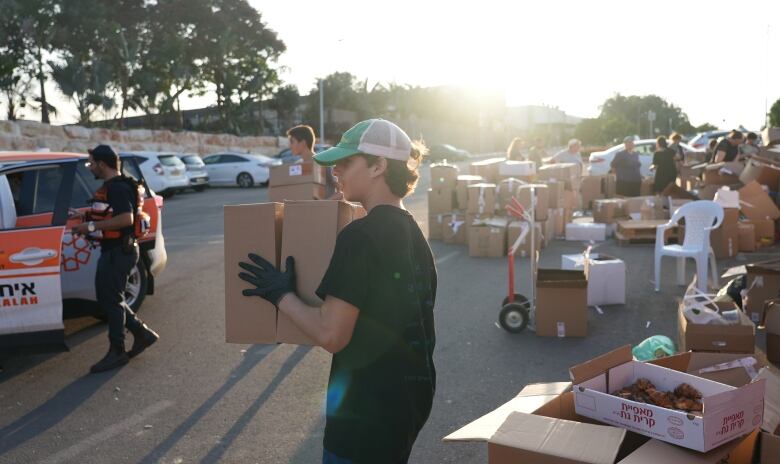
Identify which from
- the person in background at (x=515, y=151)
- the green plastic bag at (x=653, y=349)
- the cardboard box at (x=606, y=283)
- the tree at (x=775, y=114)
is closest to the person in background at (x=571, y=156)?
the person in background at (x=515, y=151)

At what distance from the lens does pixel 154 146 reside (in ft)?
114

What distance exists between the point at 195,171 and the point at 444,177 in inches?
615

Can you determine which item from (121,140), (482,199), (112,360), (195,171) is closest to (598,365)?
(112,360)

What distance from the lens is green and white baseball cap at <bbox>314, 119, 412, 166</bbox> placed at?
7.27ft

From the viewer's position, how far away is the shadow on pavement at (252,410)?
4184 mm

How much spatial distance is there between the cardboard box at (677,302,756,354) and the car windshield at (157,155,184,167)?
20715 mm

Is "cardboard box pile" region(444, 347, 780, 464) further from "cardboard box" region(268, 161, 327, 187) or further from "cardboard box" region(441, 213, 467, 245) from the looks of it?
"cardboard box" region(441, 213, 467, 245)

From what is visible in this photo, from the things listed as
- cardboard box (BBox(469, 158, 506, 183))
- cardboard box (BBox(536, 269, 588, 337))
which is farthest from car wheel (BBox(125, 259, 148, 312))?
cardboard box (BBox(469, 158, 506, 183))

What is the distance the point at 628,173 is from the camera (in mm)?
14352

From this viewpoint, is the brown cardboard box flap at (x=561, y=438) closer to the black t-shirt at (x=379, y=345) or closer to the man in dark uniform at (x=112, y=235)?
the black t-shirt at (x=379, y=345)

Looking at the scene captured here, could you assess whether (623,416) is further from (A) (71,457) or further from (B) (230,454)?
(A) (71,457)

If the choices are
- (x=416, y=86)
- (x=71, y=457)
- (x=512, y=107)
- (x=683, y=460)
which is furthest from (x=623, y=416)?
(x=512, y=107)

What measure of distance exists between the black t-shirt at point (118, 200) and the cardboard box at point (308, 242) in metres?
3.37

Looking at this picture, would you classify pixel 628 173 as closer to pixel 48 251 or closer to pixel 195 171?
pixel 48 251
